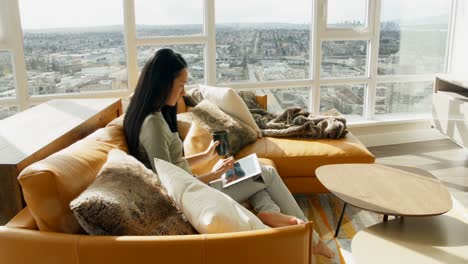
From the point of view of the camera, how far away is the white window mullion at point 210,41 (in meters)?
4.06

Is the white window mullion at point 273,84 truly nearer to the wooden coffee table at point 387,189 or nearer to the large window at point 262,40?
the large window at point 262,40

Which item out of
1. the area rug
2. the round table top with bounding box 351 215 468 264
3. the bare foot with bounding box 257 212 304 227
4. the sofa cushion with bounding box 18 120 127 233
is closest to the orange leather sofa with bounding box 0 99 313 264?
the sofa cushion with bounding box 18 120 127 233

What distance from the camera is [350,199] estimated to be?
91.1 inches

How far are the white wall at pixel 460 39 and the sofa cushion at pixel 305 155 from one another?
7.37 feet

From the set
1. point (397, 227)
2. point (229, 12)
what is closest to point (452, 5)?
point (229, 12)

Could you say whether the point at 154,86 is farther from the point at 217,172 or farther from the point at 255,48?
the point at 255,48

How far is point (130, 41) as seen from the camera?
12.8 ft

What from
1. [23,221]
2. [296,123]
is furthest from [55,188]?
[296,123]

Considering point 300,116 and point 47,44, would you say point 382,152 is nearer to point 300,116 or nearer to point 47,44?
point 300,116

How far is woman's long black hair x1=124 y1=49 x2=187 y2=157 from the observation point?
2049 millimetres

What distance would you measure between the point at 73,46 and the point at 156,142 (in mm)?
2194

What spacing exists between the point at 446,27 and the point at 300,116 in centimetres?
242

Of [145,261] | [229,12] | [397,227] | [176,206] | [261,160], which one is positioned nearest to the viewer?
[145,261]

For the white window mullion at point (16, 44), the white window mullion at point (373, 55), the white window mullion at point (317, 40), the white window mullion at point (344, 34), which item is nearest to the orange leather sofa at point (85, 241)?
the white window mullion at point (16, 44)
